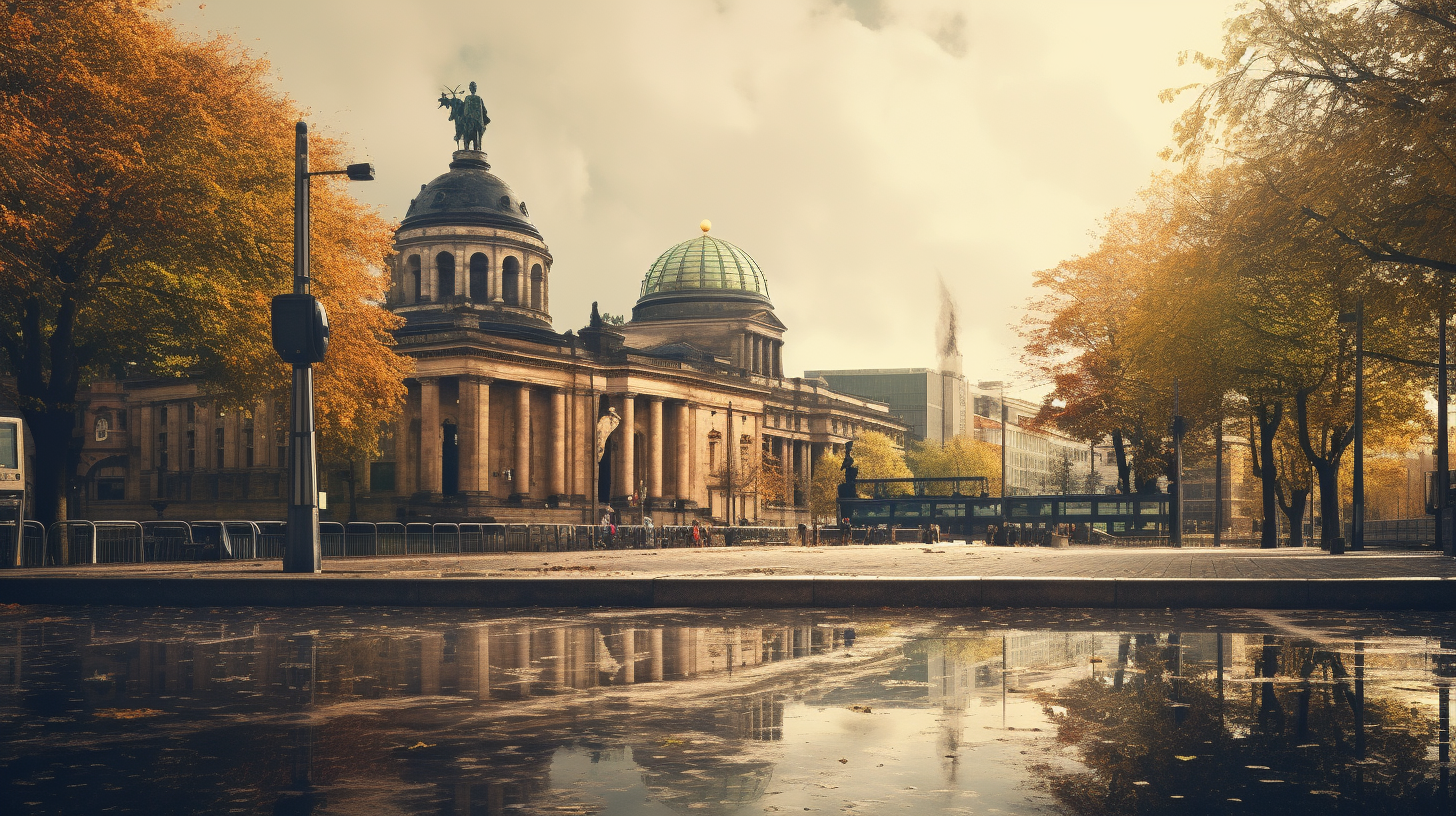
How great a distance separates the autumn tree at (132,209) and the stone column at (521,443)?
166 ft

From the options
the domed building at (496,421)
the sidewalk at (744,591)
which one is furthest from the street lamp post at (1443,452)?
the domed building at (496,421)

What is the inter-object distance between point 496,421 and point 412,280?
1670cm

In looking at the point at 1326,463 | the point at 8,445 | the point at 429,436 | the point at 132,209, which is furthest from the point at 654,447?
the point at 132,209

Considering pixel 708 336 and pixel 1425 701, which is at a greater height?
pixel 708 336

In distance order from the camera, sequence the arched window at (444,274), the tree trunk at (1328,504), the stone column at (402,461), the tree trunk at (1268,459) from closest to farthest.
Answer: the tree trunk at (1328,504) → the tree trunk at (1268,459) → the stone column at (402,461) → the arched window at (444,274)

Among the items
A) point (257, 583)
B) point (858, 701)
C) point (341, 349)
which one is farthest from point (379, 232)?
point (858, 701)

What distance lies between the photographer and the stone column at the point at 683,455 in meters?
102

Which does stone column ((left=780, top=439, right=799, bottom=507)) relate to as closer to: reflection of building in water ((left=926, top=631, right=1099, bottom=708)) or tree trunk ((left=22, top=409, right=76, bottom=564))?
tree trunk ((left=22, top=409, right=76, bottom=564))

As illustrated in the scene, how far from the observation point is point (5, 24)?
2672cm

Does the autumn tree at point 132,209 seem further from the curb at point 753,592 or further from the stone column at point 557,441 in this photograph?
the stone column at point 557,441

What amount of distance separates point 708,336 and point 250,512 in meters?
52.0

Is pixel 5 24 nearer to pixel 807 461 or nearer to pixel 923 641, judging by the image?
pixel 923 641

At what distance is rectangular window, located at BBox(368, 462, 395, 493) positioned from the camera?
8888cm

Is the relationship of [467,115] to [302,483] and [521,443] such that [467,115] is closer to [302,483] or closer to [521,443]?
[521,443]
